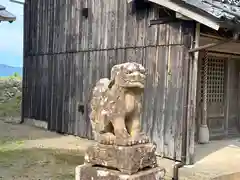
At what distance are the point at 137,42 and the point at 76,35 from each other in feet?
9.31

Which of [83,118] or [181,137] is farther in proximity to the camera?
[83,118]

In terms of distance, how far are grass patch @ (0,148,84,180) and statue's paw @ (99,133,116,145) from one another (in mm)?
3169

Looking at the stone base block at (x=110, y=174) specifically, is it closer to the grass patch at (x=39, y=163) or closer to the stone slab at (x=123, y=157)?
the stone slab at (x=123, y=157)

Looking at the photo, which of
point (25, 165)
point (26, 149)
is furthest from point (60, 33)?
point (25, 165)

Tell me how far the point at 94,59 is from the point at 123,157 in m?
6.74

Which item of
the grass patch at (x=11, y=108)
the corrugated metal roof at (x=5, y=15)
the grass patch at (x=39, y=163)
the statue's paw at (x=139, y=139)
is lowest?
the grass patch at (x=39, y=163)

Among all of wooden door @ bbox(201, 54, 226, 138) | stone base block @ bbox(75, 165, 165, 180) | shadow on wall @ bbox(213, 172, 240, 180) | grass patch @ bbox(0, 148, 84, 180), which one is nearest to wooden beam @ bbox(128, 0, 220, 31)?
shadow on wall @ bbox(213, 172, 240, 180)

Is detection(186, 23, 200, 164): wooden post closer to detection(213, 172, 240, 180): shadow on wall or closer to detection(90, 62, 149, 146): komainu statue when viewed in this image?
detection(213, 172, 240, 180): shadow on wall

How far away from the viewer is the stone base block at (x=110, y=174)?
157 inches

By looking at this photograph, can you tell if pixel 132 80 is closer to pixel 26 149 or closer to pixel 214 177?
pixel 214 177

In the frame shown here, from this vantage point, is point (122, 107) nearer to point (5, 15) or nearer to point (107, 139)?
point (107, 139)

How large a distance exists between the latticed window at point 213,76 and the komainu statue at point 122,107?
6045 mm

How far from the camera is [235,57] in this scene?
431 inches

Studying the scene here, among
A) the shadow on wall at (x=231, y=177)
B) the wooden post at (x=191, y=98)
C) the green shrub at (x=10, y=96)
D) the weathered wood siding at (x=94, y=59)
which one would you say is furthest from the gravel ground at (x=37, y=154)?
the green shrub at (x=10, y=96)
